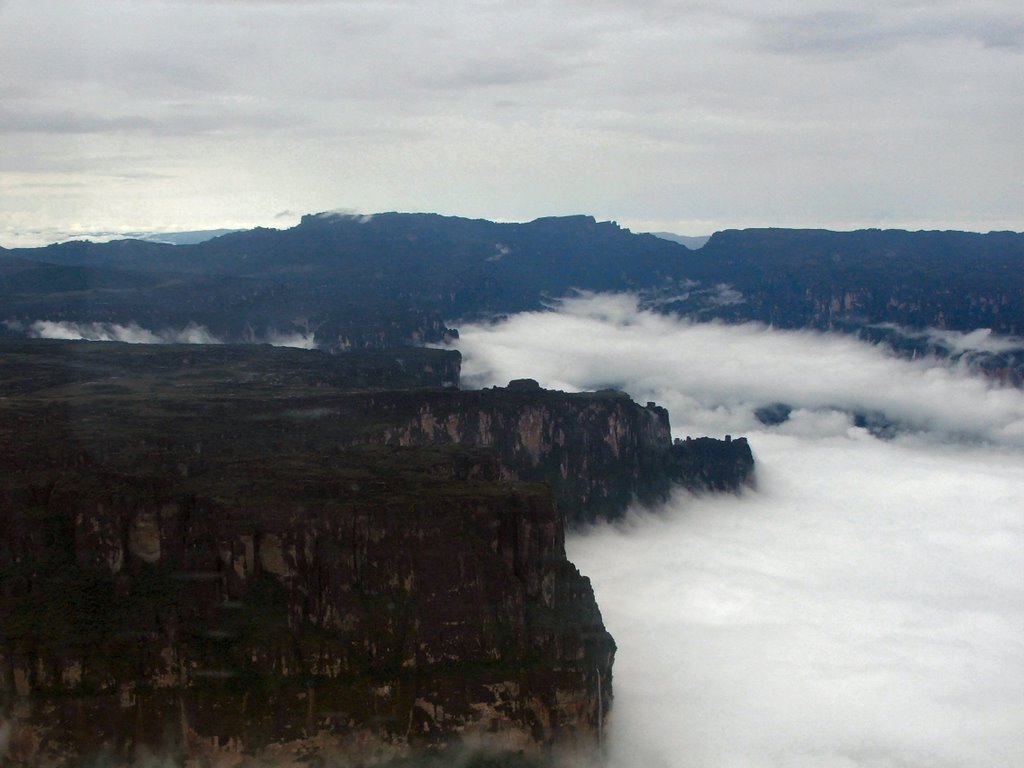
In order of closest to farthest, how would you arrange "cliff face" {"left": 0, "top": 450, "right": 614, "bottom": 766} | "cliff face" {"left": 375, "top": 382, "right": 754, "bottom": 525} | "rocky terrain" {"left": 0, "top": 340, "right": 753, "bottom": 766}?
"cliff face" {"left": 0, "top": 450, "right": 614, "bottom": 766}, "rocky terrain" {"left": 0, "top": 340, "right": 753, "bottom": 766}, "cliff face" {"left": 375, "top": 382, "right": 754, "bottom": 525}

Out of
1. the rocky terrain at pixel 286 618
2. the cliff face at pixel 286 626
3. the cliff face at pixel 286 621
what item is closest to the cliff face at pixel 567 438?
the rocky terrain at pixel 286 618

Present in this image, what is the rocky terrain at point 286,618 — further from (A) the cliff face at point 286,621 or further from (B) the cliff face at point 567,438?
(B) the cliff face at point 567,438

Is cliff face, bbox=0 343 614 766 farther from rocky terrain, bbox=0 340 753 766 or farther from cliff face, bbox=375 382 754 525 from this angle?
cliff face, bbox=375 382 754 525

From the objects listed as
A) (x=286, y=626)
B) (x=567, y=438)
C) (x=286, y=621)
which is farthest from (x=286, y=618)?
(x=567, y=438)

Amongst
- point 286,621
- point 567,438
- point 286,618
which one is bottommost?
point 286,621

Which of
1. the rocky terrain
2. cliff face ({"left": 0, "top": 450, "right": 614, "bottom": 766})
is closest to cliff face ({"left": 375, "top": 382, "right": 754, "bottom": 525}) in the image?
the rocky terrain

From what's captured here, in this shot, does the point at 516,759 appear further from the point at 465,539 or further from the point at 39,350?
the point at 39,350

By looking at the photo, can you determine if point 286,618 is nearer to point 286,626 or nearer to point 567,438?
point 286,626

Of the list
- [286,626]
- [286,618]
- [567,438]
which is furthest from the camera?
[567,438]

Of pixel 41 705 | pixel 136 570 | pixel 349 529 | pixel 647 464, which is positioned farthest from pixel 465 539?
pixel 647 464

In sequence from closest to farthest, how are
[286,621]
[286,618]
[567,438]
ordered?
[286,621] → [286,618] → [567,438]

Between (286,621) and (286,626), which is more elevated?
(286,621)
